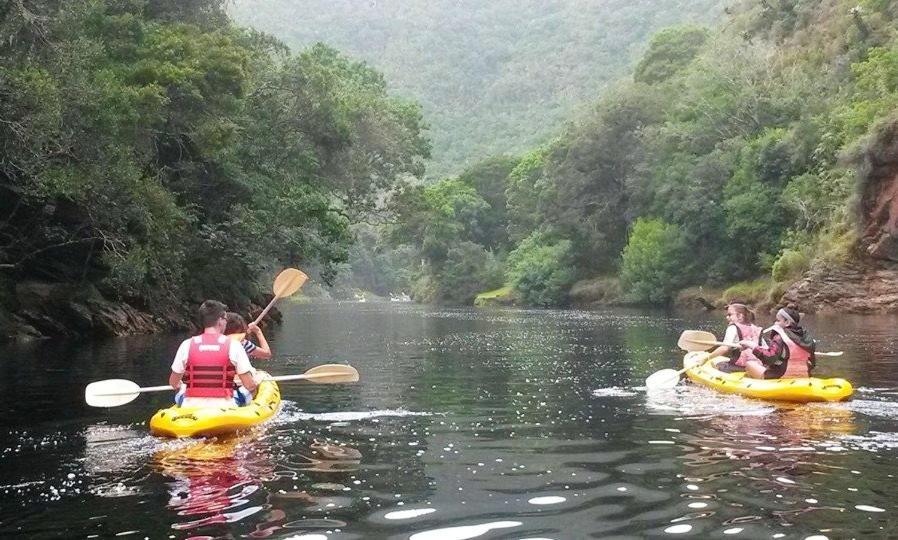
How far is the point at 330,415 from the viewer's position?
1012cm

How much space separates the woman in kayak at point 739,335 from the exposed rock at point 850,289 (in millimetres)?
22597

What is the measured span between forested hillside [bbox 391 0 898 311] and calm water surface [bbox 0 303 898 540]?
23132mm

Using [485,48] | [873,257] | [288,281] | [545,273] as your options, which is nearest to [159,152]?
[288,281]

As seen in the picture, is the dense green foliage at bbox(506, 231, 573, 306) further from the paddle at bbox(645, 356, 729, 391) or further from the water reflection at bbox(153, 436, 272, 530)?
the water reflection at bbox(153, 436, 272, 530)

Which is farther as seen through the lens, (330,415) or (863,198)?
(863,198)

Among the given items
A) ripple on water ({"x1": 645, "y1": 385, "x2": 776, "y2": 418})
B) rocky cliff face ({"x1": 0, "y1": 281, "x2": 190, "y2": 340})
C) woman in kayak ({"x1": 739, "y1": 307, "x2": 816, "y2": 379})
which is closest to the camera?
ripple on water ({"x1": 645, "y1": 385, "x2": 776, "y2": 418})

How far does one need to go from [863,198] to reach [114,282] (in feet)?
85.3

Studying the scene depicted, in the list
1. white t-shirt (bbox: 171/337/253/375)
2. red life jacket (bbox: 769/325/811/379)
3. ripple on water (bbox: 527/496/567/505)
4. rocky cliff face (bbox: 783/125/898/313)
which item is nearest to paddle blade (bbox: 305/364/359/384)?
white t-shirt (bbox: 171/337/253/375)

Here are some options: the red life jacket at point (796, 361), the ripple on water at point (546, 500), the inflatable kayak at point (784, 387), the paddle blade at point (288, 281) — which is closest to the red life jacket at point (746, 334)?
the inflatable kayak at point (784, 387)

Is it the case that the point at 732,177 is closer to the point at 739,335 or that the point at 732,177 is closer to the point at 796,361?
the point at 739,335

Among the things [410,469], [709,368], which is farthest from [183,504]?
[709,368]

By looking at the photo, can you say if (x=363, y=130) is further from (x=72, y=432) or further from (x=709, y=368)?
(x=72, y=432)

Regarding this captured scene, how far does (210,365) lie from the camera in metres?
8.80

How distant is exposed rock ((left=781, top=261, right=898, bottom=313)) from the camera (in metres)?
33.3
